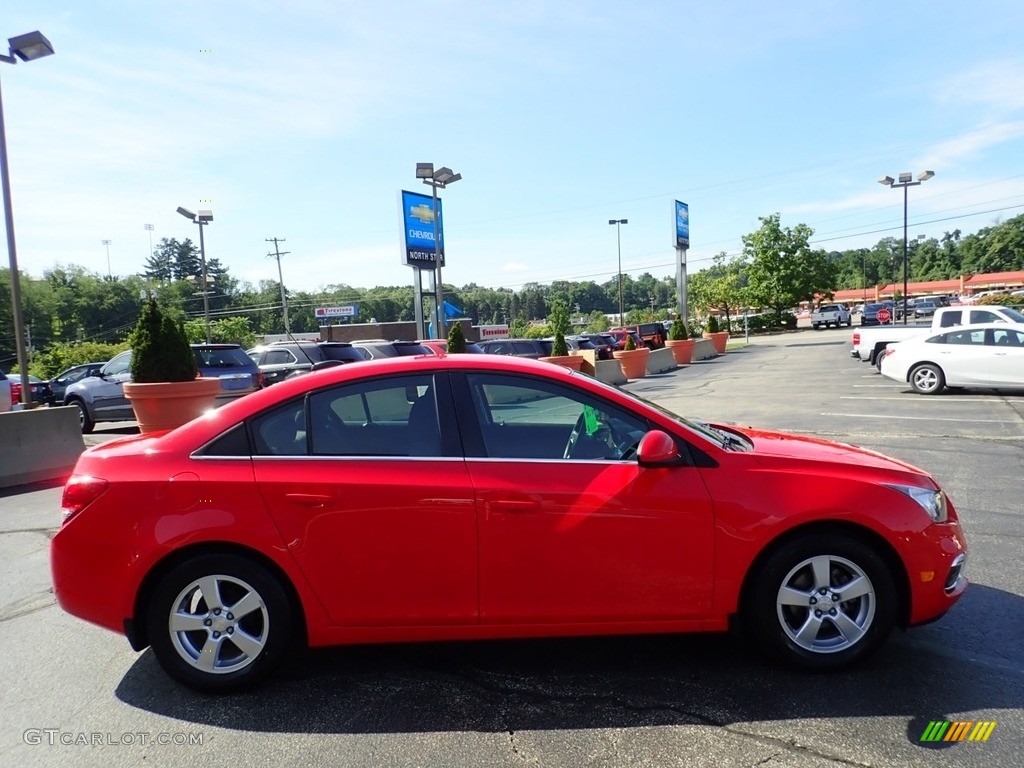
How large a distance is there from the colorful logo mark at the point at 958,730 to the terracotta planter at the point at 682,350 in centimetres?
2785

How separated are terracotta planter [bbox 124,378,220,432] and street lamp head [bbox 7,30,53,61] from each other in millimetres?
5086

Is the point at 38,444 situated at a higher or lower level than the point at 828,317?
lower

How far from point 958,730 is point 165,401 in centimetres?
991

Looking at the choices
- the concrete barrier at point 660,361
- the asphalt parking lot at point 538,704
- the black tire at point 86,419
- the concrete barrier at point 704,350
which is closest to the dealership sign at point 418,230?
the concrete barrier at point 660,361

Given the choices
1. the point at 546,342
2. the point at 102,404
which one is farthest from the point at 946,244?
the point at 102,404

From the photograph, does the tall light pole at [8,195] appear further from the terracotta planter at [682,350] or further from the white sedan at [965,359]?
the terracotta planter at [682,350]

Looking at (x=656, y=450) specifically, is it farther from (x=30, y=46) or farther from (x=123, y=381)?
(x=123, y=381)

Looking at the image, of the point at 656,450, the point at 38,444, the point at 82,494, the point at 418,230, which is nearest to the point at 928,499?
the point at 656,450

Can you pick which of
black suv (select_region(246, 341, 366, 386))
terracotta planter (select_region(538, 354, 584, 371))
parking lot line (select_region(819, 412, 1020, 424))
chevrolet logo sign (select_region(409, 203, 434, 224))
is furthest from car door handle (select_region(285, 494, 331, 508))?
chevrolet logo sign (select_region(409, 203, 434, 224))

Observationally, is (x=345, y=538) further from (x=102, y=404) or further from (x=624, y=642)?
(x=102, y=404)

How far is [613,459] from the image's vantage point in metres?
3.49

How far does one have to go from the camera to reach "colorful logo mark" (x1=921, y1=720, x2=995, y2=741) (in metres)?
2.92

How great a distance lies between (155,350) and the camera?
10.2 meters

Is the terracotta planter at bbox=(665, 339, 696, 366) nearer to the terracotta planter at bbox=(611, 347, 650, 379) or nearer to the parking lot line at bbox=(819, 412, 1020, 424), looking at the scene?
the terracotta planter at bbox=(611, 347, 650, 379)
